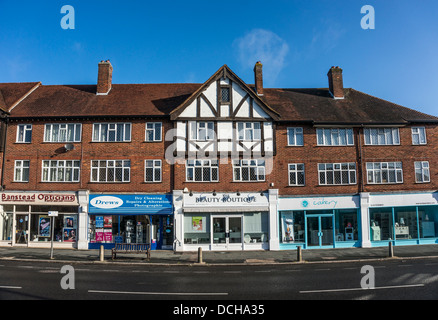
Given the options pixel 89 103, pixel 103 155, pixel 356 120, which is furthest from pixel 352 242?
pixel 89 103

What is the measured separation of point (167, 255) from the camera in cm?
1912

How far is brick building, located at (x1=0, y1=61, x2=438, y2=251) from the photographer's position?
835 inches

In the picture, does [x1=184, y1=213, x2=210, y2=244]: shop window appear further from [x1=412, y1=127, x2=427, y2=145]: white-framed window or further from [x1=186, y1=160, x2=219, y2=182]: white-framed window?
[x1=412, y1=127, x2=427, y2=145]: white-framed window

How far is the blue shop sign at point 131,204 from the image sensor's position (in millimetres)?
21016

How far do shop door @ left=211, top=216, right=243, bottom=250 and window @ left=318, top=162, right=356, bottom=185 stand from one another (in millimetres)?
6619

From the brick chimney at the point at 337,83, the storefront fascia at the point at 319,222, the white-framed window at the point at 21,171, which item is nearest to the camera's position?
the storefront fascia at the point at 319,222

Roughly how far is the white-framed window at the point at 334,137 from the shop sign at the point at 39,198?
17610mm

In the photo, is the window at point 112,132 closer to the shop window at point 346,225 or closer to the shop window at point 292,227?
the shop window at point 292,227

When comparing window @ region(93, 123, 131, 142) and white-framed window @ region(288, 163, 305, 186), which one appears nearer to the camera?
white-framed window @ region(288, 163, 305, 186)

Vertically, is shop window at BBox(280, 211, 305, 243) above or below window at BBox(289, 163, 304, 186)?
below

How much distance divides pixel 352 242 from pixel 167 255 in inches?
497

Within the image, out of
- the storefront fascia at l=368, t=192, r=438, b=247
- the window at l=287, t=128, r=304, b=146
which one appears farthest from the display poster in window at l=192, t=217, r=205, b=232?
the storefront fascia at l=368, t=192, r=438, b=247

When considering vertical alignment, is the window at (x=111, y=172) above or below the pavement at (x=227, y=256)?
above

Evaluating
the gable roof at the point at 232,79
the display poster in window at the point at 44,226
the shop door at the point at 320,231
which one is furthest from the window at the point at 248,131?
the display poster in window at the point at 44,226
